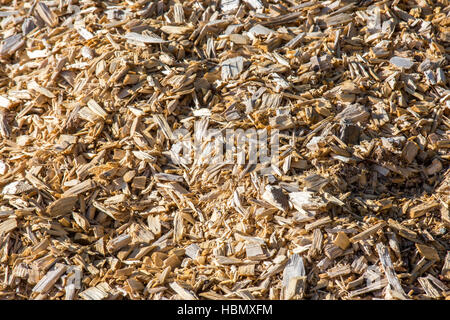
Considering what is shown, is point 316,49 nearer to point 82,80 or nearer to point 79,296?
point 82,80

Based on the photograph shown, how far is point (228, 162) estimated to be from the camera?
107 inches

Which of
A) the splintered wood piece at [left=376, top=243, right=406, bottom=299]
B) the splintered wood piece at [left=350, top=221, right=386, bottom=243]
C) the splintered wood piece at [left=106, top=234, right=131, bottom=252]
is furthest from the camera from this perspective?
the splintered wood piece at [left=106, top=234, right=131, bottom=252]

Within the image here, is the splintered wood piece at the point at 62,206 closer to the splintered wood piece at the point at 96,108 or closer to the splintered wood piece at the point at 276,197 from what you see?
the splintered wood piece at the point at 96,108

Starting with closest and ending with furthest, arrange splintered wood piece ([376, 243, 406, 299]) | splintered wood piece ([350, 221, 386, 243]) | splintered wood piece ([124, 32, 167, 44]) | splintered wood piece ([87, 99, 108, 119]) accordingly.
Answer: splintered wood piece ([376, 243, 406, 299]) < splintered wood piece ([350, 221, 386, 243]) < splintered wood piece ([87, 99, 108, 119]) < splintered wood piece ([124, 32, 167, 44])

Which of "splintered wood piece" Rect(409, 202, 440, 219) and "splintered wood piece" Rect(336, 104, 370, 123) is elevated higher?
"splintered wood piece" Rect(336, 104, 370, 123)

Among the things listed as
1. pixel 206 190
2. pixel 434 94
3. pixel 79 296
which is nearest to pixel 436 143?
pixel 434 94

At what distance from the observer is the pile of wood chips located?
2447 mm

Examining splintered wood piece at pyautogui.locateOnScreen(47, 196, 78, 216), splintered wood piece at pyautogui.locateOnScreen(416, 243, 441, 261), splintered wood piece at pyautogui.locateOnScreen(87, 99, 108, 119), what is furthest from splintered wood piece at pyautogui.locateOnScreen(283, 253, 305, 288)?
splintered wood piece at pyautogui.locateOnScreen(87, 99, 108, 119)

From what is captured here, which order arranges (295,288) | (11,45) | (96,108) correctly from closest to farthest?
(295,288) < (96,108) < (11,45)

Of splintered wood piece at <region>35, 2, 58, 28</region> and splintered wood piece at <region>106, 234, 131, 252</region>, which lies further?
splintered wood piece at <region>35, 2, 58, 28</region>

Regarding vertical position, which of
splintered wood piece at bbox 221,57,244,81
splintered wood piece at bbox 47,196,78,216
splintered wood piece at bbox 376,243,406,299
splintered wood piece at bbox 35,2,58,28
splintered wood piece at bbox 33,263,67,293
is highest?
splintered wood piece at bbox 35,2,58,28

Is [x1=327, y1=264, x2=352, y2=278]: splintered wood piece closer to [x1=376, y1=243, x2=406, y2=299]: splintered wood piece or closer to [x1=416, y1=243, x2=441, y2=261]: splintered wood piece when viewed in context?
[x1=376, y1=243, x2=406, y2=299]: splintered wood piece

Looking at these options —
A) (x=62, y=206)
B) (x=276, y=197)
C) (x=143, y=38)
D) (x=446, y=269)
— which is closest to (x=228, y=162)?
(x=276, y=197)

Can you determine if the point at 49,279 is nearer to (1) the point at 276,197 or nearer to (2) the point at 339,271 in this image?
(1) the point at 276,197
